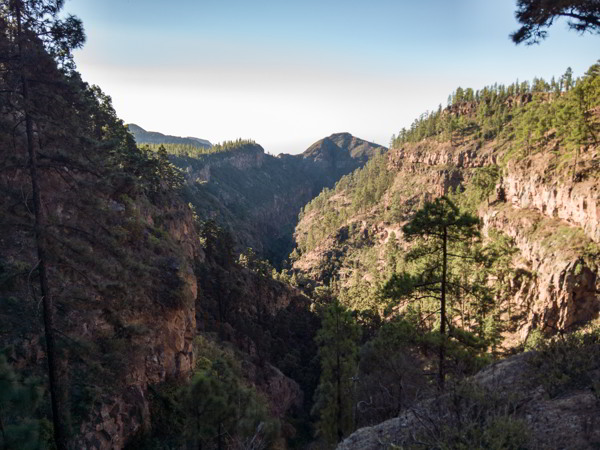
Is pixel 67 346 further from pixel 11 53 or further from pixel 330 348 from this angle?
pixel 330 348

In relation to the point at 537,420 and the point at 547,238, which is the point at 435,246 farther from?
the point at 547,238

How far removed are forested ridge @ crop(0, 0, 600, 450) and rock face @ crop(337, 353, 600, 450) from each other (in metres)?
0.05

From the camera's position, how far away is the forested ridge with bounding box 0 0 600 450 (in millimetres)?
7145

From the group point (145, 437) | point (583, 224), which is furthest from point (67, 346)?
point (583, 224)

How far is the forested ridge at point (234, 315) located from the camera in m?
7.14

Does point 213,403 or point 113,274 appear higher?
point 113,274

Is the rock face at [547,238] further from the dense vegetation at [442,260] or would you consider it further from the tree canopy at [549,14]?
the tree canopy at [549,14]

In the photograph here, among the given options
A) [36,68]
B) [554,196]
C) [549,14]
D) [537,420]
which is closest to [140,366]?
[36,68]

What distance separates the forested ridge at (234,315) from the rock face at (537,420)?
0.05 meters

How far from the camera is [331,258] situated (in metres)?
114

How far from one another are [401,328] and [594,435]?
10.5 m

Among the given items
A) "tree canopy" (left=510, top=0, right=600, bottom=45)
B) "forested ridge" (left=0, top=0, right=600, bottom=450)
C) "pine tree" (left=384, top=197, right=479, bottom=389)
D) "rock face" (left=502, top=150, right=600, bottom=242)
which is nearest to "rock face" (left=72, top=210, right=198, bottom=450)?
"forested ridge" (left=0, top=0, right=600, bottom=450)

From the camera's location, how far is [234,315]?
43.9 meters

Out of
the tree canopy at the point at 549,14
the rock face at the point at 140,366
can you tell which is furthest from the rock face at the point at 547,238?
the rock face at the point at 140,366
